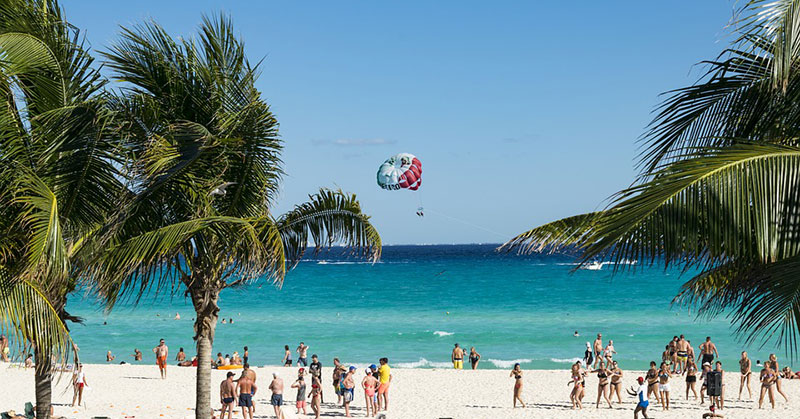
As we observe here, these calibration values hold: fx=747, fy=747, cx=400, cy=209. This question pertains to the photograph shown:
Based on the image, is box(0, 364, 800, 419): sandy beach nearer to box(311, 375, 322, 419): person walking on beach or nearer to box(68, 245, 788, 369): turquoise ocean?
box(311, 375, 322, 419): person walking on beach

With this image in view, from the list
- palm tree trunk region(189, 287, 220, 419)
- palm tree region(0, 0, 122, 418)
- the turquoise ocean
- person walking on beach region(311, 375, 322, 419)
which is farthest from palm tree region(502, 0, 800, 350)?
person walking on beach region(311, 375, 322, 419)

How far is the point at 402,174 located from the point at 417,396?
834 cm

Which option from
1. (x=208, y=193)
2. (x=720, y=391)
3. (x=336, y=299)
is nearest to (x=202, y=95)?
(x=208, y=193)

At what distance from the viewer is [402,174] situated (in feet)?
88.1

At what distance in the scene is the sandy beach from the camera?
18.8m

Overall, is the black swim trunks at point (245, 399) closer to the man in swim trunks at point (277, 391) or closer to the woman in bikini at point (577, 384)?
the man in swim trunks at point (277, 391)

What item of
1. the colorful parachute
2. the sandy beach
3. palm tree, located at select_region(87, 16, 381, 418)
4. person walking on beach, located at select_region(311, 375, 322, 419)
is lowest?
the sandy beach

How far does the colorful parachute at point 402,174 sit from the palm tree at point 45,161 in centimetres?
1773

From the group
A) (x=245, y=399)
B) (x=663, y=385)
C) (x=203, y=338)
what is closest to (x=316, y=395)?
(x=245, y=399)

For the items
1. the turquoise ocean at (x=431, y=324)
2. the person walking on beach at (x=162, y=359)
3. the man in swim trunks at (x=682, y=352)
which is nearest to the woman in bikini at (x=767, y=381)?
the turquoise ocean at (x=431, y=324)

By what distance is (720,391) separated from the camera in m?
18.1

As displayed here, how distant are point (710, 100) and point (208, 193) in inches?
245

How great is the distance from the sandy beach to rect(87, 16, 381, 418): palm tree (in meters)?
8.39

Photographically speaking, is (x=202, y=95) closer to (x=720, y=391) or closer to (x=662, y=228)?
(x=662, y=228)
